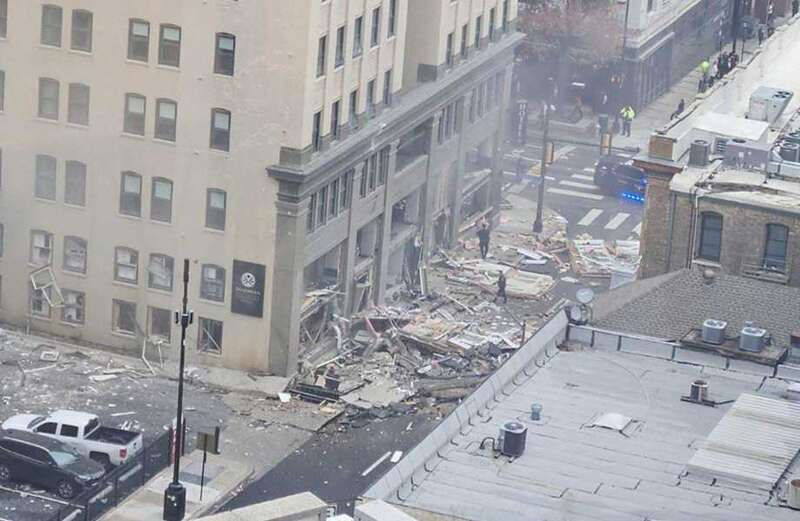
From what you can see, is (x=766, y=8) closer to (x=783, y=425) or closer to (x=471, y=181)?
(x=471, y=181)

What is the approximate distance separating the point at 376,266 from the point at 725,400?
2924 cm

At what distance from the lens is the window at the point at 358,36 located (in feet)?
244

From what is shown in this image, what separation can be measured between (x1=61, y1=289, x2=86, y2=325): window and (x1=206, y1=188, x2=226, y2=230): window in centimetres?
591

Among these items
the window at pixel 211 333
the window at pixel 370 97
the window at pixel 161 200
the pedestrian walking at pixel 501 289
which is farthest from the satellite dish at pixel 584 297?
the pedestrian walking at pixel 501 289

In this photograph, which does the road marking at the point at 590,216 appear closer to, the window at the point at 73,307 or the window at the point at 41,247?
the window at the point at 73,307

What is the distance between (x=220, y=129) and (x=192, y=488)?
44.7ft

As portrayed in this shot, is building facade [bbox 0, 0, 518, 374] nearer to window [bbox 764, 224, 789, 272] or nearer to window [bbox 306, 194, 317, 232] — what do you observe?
window [bbox 306, 194, 317, 232]

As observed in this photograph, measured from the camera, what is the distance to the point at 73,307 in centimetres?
7525

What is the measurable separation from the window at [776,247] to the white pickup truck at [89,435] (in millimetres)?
19521

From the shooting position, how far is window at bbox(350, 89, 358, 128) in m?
75.3

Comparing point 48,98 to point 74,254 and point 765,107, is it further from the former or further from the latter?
point 765,107

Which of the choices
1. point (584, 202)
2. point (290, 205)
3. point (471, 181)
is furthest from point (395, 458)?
point (584, 202)

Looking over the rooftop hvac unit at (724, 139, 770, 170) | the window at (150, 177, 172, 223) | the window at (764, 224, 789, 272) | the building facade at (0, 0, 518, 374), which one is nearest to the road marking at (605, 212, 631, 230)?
the building facade at (0, 0, 518, 374)

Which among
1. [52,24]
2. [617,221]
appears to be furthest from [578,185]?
[52,24]
